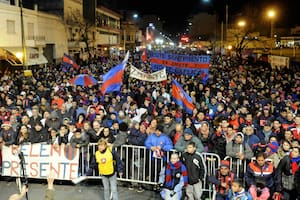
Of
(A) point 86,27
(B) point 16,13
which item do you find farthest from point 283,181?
(A) point 86,27

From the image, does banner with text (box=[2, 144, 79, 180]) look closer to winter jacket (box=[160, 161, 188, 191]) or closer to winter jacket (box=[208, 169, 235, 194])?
winter jacket (box=[160, 161, 188, 191])

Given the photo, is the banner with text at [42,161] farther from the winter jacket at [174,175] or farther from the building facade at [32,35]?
the building facade at [32,35]

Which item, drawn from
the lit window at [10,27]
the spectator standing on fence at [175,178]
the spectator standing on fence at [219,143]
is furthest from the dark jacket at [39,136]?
the lit window at [10,27]

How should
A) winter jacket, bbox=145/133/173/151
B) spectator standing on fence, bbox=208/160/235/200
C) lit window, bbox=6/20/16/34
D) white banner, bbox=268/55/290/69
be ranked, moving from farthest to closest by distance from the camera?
lit window, bbox=6/20/16/34 < white banner, bbox=268/55/290/69 < winter jacket, bbox=145/133/173/151 < spectator standing on fence, bbox=208/160/235/200

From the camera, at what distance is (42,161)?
8.55 metres

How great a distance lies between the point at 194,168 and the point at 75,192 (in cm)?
281

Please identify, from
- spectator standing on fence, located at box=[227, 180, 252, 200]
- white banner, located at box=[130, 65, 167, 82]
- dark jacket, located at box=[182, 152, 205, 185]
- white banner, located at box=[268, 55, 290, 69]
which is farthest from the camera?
white banner, located at box=[268, 55, 290, 69]

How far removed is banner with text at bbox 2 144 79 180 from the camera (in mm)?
8453

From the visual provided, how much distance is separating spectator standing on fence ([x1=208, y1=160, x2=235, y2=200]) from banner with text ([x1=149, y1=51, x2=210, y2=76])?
8982 mm

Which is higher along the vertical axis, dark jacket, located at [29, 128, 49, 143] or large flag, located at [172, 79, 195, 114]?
large flag, located at [172, 79, 195, 114]

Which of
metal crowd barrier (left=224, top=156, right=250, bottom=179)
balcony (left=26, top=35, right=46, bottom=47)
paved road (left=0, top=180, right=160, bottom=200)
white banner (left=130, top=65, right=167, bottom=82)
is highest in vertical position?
balcony (left=26, top=35, right=46, bottom=47)

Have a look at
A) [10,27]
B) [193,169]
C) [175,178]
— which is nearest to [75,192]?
[175,178]

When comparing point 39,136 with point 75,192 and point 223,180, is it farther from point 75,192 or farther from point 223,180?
point 223,180

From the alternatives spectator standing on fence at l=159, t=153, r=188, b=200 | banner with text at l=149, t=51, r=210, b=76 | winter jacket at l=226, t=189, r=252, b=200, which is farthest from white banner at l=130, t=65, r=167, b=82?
winter jacket at l=226, t=189, r=252, b=200
